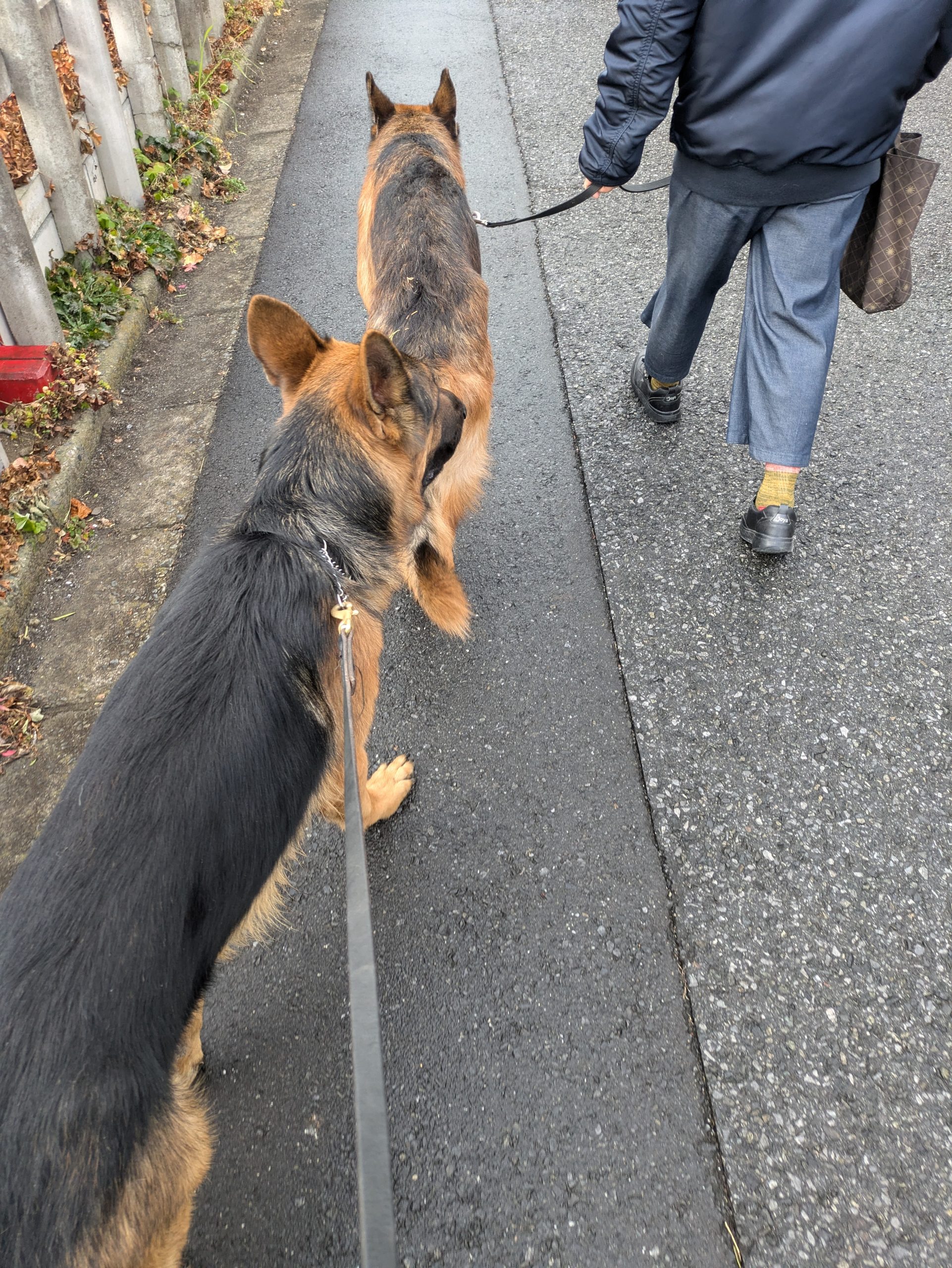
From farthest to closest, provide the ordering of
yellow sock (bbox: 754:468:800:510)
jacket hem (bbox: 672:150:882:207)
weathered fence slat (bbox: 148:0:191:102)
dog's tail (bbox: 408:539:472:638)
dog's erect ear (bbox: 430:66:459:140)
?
weathered fence slat (bbox: 148:0:191:102) → dog's erect ear (bbox: 430:66:459:140) → yellow sock (bbox: 754:468:800:510) → dog's tail (bbox: 408:539:472:638) → jacket hem (bbox: 672:150:882:207)

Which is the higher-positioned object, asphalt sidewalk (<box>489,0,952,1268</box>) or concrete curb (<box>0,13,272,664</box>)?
concrete curb (<box>0,13,272,664</box>)

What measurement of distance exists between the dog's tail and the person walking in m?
1.33

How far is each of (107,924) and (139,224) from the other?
4827 mm

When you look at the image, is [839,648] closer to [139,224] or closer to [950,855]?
[950,855]

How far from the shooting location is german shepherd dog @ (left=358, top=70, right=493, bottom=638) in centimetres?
282

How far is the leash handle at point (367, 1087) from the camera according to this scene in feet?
3.42

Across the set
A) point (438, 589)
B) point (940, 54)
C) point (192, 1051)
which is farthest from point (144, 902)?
point (940, 54)

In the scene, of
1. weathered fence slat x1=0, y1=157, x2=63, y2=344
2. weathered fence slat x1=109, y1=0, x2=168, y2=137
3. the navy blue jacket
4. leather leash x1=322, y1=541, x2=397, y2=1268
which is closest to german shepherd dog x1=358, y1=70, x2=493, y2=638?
the navy blue jacket

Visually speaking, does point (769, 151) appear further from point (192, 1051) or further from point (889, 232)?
point (192, 1051)

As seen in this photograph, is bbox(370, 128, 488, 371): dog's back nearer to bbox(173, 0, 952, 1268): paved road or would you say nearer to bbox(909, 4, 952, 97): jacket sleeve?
bbox(173, 0, 952, 1268): paved road

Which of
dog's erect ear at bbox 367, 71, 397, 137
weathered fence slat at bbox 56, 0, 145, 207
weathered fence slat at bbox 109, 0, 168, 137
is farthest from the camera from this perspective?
weathered fence slat at bbox 109, 0, 168, 137

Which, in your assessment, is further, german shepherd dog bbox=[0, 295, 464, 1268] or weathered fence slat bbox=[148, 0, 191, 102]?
weathered fence slat bbox=[148, 0, 191, 102]

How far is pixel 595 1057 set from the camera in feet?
6.79

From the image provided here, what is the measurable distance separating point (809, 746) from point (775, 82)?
2169 millimetres
